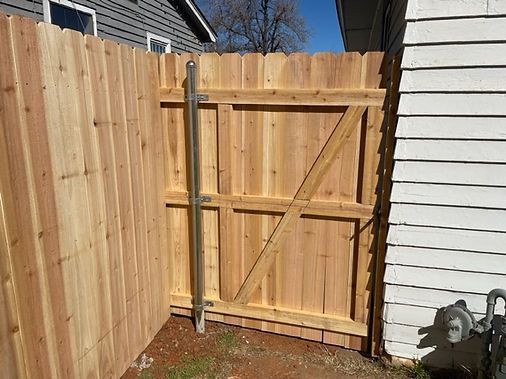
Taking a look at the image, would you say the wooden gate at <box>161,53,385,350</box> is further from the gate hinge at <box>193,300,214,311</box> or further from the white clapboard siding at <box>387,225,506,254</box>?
the white clapboard siding at <box>387,225,506,254</box>

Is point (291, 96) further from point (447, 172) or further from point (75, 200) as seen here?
point (75, 200)

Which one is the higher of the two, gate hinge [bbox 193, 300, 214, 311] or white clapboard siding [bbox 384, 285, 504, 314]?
white clapboard siding [bbox 384, 285, 504, 314]

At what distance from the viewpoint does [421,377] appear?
2.60 m

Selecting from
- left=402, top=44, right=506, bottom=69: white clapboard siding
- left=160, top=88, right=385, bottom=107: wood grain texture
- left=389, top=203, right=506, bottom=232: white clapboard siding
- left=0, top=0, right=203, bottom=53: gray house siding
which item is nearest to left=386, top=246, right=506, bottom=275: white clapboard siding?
left=389, top=203, right=506, bottom=232: white clapboard siding

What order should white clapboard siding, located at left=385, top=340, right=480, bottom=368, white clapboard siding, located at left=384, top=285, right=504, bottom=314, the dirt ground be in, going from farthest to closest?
the dirt ground < white clapboard siding, located at left=385, top=340, right=480, bottom=368 < white clapboard siding, located at left=384, top=285, right=504, bottom=314

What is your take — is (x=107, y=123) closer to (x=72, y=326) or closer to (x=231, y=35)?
(x=72, y=326)

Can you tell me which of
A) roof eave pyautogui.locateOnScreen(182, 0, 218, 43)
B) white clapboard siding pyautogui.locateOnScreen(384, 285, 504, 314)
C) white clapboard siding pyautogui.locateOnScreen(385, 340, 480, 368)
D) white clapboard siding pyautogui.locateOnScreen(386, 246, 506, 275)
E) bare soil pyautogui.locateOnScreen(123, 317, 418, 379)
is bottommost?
bare soil pyautogui.locateOnScreen(123, 317, 418, 379)

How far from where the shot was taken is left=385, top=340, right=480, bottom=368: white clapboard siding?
8.44 feet

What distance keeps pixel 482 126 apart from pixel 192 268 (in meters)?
2.26

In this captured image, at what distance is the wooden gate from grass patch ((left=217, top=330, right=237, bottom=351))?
0.13m

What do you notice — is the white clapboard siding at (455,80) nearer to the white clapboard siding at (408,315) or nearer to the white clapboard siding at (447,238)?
the white clapboard siding at (447,238)

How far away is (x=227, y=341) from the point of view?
3.04 metres

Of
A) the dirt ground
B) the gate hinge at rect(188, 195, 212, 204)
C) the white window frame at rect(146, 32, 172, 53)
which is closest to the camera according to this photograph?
the dirt ground

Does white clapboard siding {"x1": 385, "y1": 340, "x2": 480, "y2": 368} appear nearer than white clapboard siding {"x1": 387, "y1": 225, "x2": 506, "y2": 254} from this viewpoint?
No
